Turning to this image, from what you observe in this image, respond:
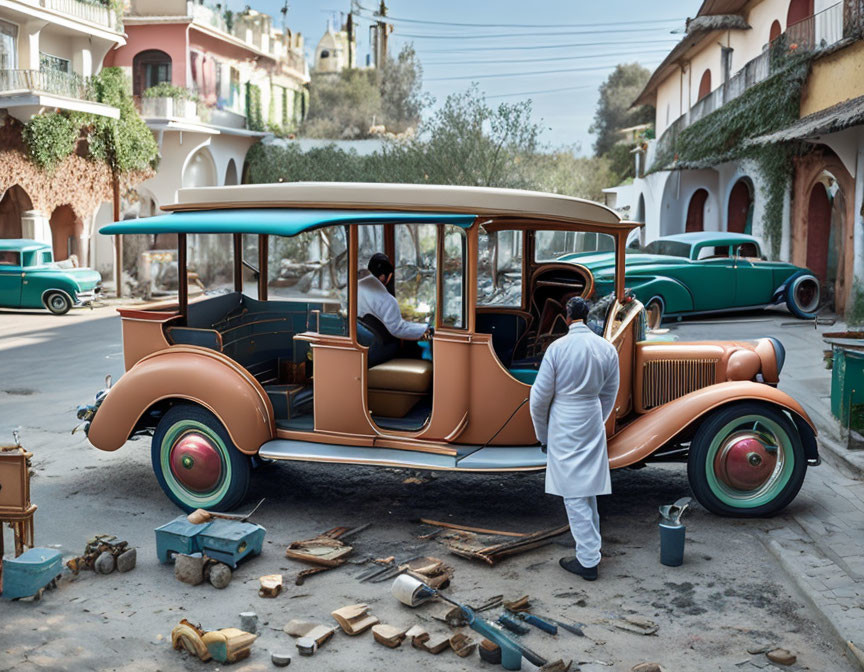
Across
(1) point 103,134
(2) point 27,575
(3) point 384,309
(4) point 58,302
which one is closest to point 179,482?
(2) point 27,575

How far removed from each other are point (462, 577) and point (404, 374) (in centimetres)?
172

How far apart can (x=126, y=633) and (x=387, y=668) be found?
1.42m

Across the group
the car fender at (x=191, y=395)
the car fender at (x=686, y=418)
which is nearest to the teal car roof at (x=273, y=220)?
the car fender at (x=191, y=395)

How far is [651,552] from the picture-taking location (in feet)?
19.8

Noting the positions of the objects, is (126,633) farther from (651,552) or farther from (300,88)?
(300,88)

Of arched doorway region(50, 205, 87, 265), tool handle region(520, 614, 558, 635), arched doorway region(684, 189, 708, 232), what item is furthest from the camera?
arched doorway region(50, 205, 87, 265)

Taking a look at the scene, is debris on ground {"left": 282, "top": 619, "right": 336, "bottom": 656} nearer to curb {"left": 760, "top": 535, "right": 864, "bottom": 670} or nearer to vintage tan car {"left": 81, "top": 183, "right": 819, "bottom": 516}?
vintage tan car {"left": 81, "top": 183, "right": 819, "bottom": 516}

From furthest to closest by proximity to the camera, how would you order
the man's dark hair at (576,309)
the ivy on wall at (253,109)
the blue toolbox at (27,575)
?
the ivy on wall at (253,109) < the man's dark hair at (576,309) < the blue toolbox at (27,575)

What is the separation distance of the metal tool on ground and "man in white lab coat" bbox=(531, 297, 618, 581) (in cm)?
93

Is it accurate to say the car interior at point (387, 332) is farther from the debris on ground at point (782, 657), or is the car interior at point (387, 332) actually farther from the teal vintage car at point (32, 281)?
the teal vintage car at point (32, 281)

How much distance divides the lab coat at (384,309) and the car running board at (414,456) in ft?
3.13

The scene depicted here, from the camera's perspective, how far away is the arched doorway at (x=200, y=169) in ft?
107

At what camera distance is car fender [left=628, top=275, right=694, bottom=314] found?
17.5m

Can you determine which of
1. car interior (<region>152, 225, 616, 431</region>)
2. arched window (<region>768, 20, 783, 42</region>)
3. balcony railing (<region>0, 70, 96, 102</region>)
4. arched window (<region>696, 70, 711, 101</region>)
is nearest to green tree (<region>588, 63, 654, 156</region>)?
arched window (<region>696, 70, 711, 101</region>)
